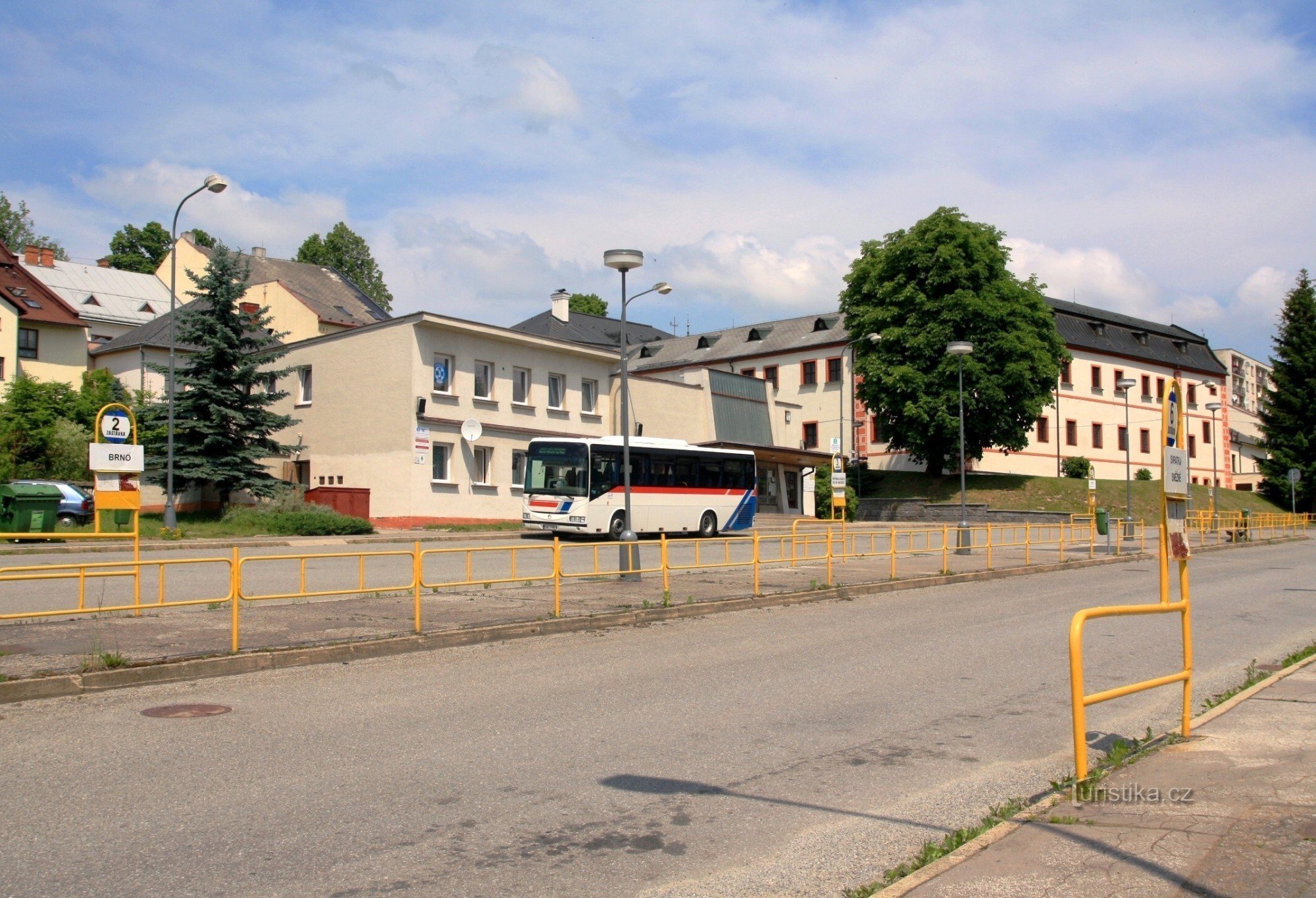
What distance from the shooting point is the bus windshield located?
1225 inches

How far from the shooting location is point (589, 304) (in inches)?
3716

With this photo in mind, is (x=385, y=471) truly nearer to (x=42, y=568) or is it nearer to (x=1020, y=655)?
(x=42, y=568)

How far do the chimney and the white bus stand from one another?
1455 inches

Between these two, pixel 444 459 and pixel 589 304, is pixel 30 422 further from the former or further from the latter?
pixel 589 304

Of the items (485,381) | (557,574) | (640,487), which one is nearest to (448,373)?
(485,381)

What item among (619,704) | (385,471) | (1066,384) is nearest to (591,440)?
(385,471)

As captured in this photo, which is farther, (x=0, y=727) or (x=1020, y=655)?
(x=1020, y=655)

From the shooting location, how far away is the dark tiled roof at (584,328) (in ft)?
231

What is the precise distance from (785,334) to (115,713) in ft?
220

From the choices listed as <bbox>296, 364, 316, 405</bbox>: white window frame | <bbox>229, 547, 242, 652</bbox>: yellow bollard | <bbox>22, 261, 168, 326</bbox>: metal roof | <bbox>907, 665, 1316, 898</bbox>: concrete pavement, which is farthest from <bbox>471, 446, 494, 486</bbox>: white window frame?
<bbox>22, 261, 168, 326</bbox>: metal roof

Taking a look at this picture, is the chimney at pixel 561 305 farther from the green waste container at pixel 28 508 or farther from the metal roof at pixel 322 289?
the green waste container at pixel 28 508

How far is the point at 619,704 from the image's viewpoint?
901 centimetres

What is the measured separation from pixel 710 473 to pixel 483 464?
29.8 ft

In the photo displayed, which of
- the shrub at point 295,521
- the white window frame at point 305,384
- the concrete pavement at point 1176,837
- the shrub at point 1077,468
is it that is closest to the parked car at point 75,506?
the shrub at point 295,521
